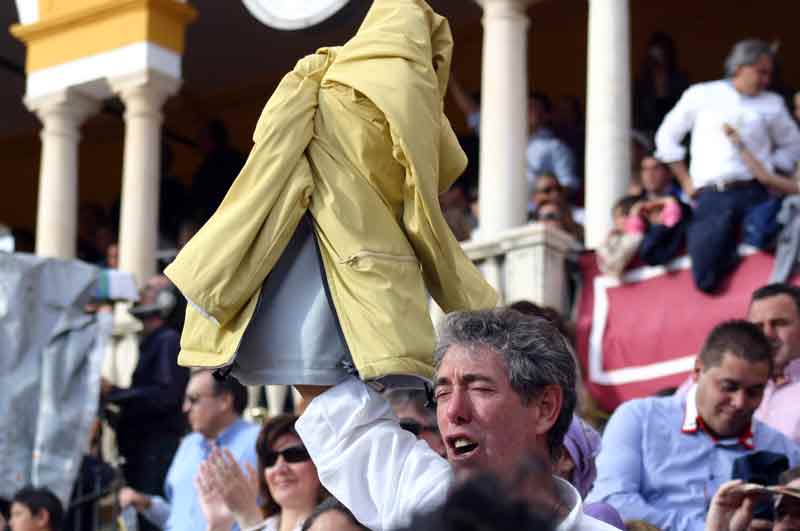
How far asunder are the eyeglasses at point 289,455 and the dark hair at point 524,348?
1.98 metres

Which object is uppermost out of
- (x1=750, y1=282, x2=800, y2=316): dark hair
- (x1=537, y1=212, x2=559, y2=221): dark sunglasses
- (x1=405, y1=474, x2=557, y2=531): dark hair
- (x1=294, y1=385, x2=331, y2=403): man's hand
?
(x1=537, y1=212, x2=559, y2=221): dark sunglasses

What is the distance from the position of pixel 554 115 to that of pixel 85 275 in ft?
16.0

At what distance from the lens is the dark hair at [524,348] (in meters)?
3.76

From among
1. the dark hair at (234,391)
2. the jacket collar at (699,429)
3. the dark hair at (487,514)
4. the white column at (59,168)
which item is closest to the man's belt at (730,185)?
the dark hair at (234,391)

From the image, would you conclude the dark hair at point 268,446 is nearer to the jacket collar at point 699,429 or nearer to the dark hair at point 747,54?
the jacket collar at point 699,429

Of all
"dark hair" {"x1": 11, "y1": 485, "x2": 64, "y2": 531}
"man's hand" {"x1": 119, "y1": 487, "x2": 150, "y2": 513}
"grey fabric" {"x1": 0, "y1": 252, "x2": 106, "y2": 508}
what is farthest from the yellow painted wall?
"dark hair" {"x1": 11, "y1": 485, "x2": 64, "y2": 531}

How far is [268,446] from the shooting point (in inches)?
232

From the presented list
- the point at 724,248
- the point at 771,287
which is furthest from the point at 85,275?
the point at 771,287

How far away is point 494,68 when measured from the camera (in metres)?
12.7

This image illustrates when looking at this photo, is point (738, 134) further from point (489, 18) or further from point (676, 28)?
point (676, 28)

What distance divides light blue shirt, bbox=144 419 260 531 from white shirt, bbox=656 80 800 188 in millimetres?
3151

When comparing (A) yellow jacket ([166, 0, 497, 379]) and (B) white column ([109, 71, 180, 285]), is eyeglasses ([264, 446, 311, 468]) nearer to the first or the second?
(A) yellow jacket ([166, 0, 497, 379])

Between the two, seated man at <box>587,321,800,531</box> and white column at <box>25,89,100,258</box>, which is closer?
seated man at <box>587,321,800,531</box>

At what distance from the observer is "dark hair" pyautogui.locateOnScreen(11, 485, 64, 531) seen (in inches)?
325
